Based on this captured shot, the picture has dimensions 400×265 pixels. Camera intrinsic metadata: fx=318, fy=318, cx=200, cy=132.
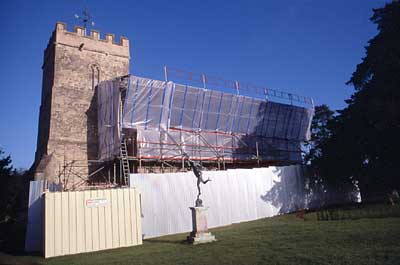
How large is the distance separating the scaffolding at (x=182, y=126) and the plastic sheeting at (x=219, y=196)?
9.48ft

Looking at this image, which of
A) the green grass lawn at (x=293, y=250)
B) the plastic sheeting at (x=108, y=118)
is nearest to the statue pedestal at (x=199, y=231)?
the green grass lawn at (x=293, y=250)

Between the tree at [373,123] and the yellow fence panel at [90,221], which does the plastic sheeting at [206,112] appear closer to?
the tree at [373,123]

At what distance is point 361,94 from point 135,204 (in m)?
16.3

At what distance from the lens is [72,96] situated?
22688mm

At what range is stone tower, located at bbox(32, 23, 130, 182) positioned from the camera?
2119cm

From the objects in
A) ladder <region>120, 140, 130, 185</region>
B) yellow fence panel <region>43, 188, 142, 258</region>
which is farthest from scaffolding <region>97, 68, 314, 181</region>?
yellow fence panel <region>43, 188, 142, 258</region>

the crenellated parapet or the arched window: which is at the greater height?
the crenellated parapet

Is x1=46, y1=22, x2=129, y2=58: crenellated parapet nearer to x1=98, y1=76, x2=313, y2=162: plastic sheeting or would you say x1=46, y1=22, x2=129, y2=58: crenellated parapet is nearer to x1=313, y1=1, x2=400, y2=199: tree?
x1=98, y1=76, x2=313, y2=162: plastic sheeting

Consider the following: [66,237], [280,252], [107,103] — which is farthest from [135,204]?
[107,103]

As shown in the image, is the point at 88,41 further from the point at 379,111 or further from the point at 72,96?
the point at 379,111

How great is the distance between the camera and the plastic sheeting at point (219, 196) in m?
15.1

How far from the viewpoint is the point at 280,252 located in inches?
297

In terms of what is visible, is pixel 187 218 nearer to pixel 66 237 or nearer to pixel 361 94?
pixel 66 237

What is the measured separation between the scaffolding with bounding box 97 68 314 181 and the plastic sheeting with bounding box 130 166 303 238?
2888mm
